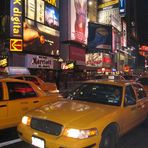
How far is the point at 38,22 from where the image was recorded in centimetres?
3234

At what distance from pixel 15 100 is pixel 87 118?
8.05 feet

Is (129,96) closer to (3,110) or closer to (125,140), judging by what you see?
(125,140)

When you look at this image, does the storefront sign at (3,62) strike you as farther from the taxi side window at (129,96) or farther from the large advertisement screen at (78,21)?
the taxi side window at (129,96)

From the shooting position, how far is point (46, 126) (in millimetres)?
6082

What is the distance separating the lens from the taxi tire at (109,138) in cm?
632

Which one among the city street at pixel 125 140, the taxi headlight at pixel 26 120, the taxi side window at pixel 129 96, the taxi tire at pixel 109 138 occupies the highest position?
the taxi side window at pixel 129 96

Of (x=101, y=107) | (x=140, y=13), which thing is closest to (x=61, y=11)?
(x=101, y=107)

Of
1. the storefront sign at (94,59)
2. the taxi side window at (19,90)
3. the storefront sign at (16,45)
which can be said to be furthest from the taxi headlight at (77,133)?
the storefront sign at (94,59)

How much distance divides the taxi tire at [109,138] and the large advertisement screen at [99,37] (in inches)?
1740

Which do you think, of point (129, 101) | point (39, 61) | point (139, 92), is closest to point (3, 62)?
point (39, 61)

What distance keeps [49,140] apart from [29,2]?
85.5 ft

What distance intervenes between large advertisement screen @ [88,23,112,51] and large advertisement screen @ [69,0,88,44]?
6755 mm

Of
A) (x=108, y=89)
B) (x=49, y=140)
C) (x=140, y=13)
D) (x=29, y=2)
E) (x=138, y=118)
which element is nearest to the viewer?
(x=49, y=140)

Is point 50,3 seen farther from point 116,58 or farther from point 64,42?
point 116,58
